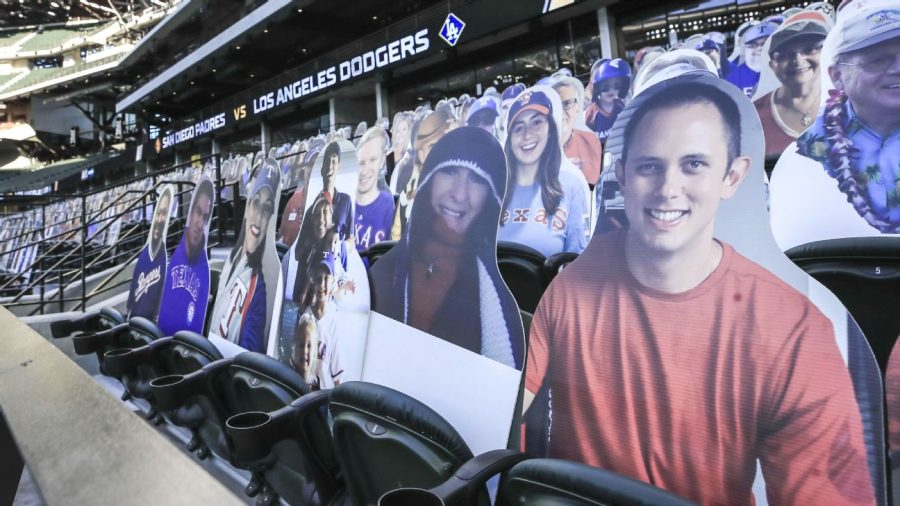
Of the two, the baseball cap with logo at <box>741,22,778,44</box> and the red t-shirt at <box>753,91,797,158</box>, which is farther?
the baseball cap with logo at <box>741,22,778,44</box>

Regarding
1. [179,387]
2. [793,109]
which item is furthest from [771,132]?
[179,387]

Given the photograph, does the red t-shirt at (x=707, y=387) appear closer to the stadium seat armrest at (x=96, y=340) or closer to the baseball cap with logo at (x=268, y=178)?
the baseball cap with logo at (x=268, y=178)

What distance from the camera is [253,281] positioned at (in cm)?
224

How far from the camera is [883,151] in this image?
0.87 m

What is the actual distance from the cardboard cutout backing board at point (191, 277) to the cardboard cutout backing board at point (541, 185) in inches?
68.1

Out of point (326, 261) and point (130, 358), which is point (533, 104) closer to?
point (326, 261)

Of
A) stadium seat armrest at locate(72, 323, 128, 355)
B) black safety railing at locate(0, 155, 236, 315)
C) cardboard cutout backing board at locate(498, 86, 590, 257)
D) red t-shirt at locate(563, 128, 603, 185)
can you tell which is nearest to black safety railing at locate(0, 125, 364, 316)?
black safety railing at locate(0, 155, 236, 315)

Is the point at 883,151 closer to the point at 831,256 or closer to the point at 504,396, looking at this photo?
the point at 831,256

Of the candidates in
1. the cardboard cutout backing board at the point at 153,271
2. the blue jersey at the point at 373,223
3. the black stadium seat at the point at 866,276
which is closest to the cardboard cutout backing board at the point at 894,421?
the black stadium seat at the point at 866,276

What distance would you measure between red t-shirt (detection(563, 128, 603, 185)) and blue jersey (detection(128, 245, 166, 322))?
2464 mm

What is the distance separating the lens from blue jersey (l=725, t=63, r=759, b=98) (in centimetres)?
222

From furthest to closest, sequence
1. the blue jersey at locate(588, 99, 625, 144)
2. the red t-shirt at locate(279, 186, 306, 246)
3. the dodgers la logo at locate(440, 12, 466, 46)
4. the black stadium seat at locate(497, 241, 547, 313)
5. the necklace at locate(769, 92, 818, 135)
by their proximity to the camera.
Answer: the dodgers la logo at locate(440, 12, 466, 46), the blue jersey at locate(588, 99, 625, 144), the red t-shirt at locate(279, 186, 306, 246), the black stadium seat at locate(497, 241, 547, 313), the necklace at locate(769, 92, 818, 135)

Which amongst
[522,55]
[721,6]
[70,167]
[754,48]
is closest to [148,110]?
[70,167]

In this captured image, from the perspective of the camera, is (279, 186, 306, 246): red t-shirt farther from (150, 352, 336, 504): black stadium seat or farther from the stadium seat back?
the stadium seat back
